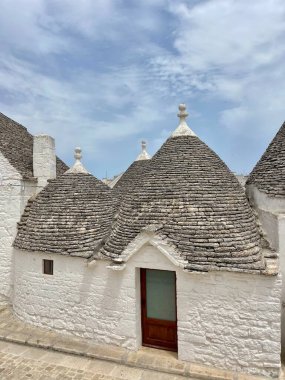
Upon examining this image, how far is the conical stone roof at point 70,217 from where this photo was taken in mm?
8602

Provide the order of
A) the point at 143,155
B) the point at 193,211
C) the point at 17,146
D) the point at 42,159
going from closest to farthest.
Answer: the point at 193,211 → the point at 42,159 → the point at 17,146 → the point at 143,155

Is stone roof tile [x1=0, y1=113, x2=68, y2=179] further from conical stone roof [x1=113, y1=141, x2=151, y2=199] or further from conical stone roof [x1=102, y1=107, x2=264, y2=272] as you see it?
conical stone roof [x1=102, y1=107, x2=264, y2=272]

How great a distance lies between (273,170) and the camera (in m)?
8.35

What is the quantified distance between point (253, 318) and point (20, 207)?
858cm

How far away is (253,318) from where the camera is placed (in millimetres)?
6375

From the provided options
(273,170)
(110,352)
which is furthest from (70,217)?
(273,170)

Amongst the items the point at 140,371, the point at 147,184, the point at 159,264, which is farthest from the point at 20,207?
the point at 140,371

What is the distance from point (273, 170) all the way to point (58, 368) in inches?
Result: 315

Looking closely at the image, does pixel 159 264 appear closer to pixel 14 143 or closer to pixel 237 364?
pixel 237 364

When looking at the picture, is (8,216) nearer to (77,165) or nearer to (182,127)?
(77,165)

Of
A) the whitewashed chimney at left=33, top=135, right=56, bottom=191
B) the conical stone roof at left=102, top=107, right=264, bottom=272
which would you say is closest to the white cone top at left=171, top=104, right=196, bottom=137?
the conical stone roof at left=102, top=107, right=264, bottom=272

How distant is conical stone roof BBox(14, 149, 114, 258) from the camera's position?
339 inches

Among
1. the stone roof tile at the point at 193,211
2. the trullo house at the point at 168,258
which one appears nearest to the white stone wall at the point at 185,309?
the trullo house at the point at 168,258

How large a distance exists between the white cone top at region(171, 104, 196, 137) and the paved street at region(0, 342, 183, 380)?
272 inches
